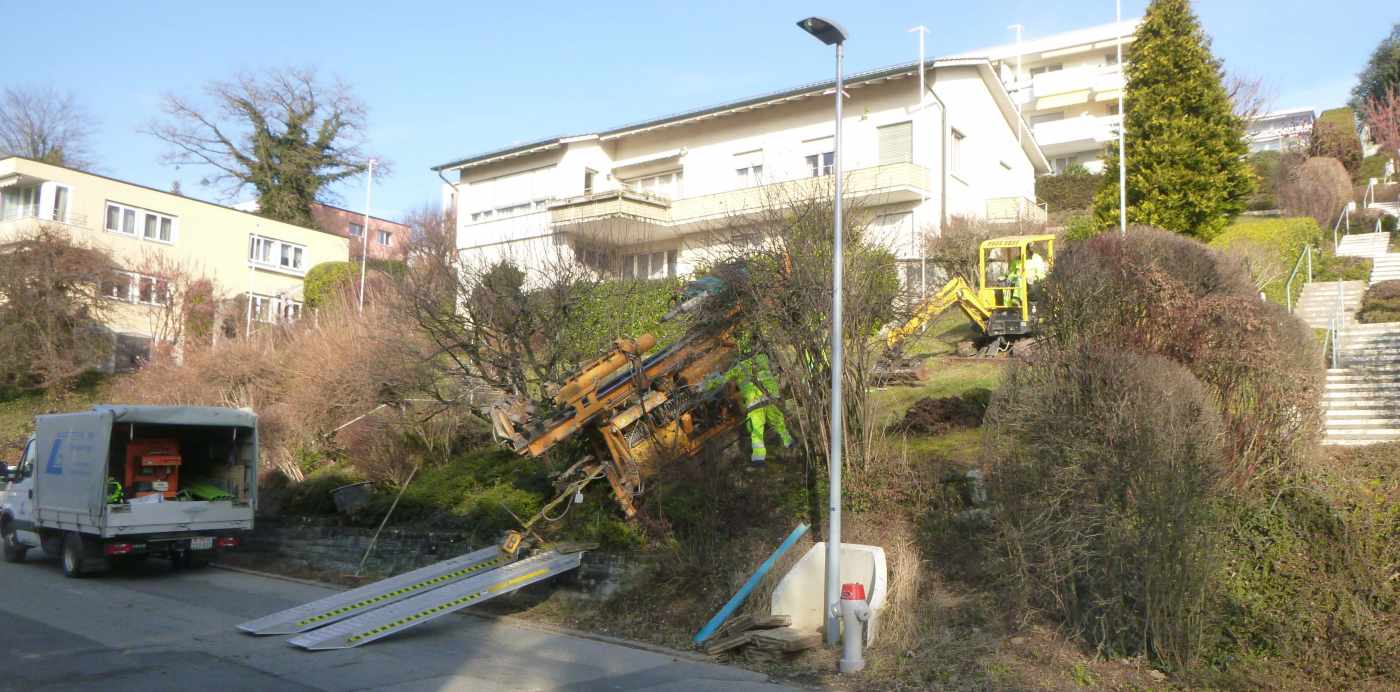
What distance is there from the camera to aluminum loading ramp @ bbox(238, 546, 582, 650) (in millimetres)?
11172

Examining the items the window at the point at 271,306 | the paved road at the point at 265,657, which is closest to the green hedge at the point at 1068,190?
the window at the point at 271,306

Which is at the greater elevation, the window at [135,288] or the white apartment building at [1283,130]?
the white apartment building at [1283,130]

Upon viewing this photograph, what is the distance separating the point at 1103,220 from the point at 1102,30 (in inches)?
1338

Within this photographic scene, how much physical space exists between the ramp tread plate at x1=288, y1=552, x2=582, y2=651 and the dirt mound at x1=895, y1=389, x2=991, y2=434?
5230 millimetres

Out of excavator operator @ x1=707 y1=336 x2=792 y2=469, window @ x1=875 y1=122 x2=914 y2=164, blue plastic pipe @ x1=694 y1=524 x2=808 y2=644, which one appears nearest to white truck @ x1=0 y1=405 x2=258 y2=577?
excavator operator @ x1=707 y1=336 x2=792 y2=469

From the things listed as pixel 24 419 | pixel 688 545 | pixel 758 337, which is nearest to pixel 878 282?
pixel 758 337

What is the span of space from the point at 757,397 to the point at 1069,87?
146 ft

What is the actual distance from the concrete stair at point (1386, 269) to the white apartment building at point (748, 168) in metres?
8.73

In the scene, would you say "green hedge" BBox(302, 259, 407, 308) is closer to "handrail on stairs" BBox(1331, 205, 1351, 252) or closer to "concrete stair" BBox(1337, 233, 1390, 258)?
"concrete stair" BBox(1337, 233, 1390, 258)

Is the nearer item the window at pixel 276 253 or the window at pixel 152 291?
the window at pixel 152 291

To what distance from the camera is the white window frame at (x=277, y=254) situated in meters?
43.0

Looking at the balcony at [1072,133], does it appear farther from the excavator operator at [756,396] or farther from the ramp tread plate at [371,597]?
the ramp tread plate at [371,597]

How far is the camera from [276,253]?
1741 inches

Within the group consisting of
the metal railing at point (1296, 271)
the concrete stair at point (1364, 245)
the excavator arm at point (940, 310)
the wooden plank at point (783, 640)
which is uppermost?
the concrete stair at point (1364, 245)
